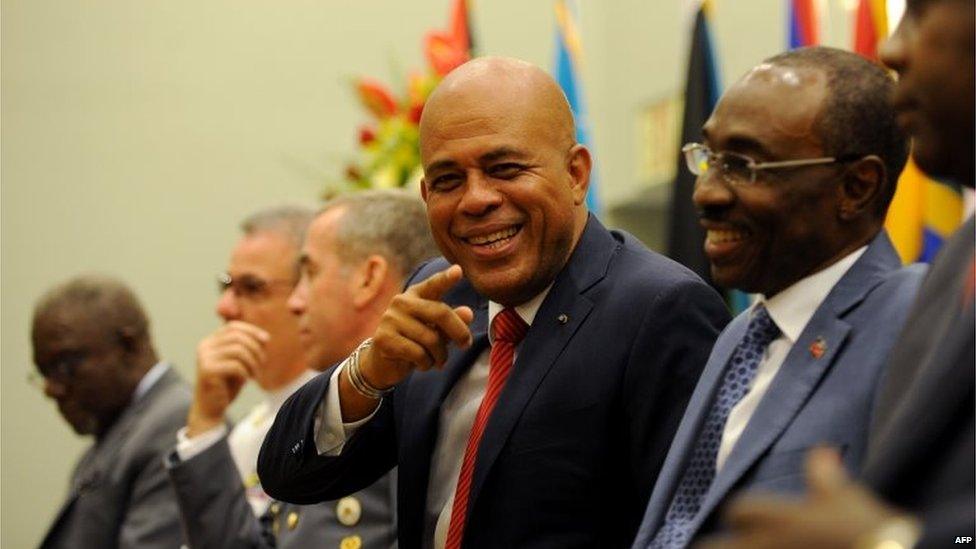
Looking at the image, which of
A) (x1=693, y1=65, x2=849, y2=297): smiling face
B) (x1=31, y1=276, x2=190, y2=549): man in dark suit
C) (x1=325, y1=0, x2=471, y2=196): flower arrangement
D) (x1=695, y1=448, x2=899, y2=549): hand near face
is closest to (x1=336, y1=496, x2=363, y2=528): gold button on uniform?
(x1=31, y1=276, x2=190, y2=549): man in dark suit

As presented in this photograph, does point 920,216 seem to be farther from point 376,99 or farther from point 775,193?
point 775,193

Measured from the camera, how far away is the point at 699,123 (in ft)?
19.6

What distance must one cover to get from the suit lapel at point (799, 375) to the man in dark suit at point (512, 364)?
0.31m

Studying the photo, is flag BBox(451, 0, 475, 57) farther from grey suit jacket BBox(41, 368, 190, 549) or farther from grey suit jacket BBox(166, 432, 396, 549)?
grey suit jacket BBox(166, 432, 396, 549)

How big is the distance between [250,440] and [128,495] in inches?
15.7

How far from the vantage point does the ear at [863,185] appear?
238 cm

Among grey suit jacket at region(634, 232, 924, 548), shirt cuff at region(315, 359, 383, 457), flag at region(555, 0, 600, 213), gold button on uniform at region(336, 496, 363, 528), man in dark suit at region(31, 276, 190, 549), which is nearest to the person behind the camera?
grey suit jacket at region(634, 232, 924, 548)

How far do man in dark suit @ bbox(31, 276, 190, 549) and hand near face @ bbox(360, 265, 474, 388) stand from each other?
6.95ft

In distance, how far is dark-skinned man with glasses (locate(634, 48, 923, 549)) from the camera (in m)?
2.28

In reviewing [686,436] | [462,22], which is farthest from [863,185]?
[462,22]

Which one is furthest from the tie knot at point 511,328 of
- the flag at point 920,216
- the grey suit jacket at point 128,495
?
the flag at point 920,216

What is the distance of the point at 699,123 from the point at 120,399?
100 inches

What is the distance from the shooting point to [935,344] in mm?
1741

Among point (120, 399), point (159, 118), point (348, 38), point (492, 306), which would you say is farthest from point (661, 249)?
point (492, 306)
